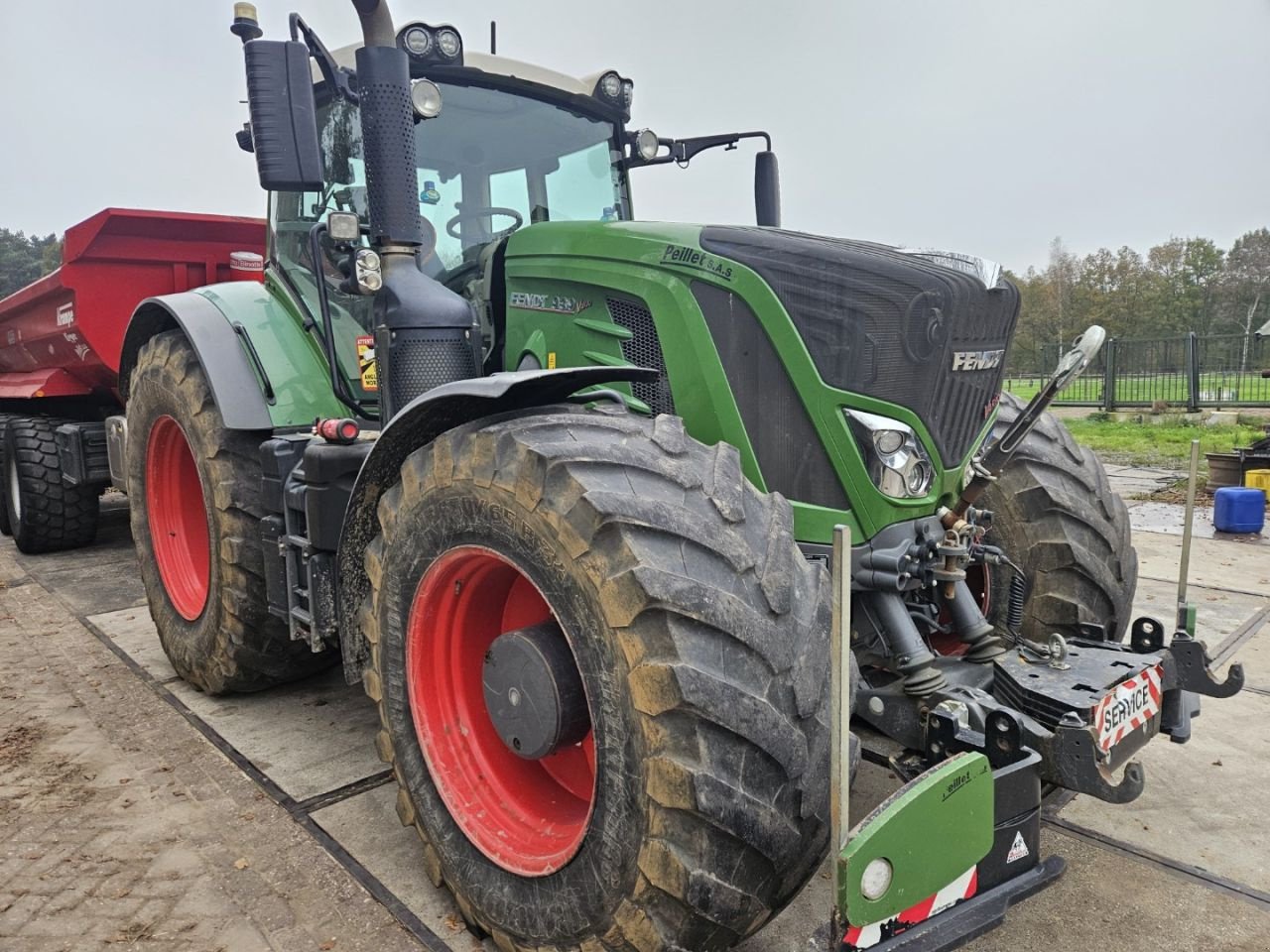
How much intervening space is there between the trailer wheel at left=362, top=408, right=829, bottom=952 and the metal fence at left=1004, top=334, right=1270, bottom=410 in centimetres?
1679

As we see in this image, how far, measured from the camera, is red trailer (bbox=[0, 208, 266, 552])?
6074 mm

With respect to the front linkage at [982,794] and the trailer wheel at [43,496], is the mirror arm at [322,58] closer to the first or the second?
the front linkage at [982,794]

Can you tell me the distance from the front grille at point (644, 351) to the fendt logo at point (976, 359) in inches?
33.7

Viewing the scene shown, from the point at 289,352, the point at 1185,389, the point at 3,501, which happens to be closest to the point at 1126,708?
the point at 289,352

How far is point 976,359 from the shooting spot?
9.29ft

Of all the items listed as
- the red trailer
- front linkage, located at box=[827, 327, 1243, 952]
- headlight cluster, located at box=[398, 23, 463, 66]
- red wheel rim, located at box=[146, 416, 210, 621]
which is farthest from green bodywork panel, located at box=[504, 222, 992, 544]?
the red trailer

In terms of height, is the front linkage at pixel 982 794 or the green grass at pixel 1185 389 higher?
the front linkage at pixel 982 794

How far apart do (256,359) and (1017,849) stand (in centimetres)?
321

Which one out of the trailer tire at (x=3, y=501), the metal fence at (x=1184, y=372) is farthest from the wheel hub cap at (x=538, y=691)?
the metal fence at (x=1184, y=372)

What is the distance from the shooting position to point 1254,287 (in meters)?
49.5

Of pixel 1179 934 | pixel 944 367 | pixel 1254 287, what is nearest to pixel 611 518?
pixel 944 367

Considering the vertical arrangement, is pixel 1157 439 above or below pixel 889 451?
below

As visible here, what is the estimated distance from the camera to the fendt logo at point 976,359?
9.02ft

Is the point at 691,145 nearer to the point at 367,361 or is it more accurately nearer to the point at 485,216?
the point at 485,216
